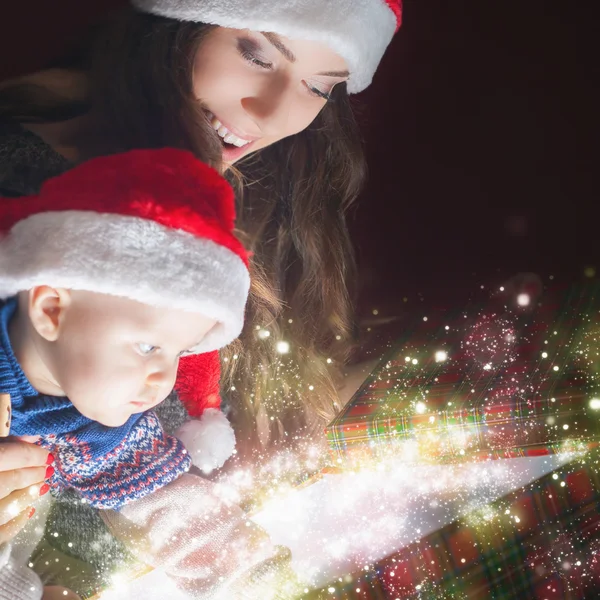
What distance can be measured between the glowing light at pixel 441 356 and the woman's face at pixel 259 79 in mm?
470

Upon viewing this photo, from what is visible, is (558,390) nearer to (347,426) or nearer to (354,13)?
(347,426)

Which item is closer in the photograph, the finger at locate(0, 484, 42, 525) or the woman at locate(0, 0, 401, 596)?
the finger at locate(0, 484, 42, 525)

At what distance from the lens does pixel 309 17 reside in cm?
94

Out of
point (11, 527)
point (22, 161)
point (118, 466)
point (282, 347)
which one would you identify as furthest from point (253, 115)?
point (11, 527)

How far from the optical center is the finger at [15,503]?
32.5 inches

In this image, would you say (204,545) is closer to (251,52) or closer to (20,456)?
(20,456)

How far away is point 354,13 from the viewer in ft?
3.19

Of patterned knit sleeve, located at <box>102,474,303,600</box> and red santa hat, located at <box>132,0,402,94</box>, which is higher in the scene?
red santa hat, located at <box>132,0,402,94</box>

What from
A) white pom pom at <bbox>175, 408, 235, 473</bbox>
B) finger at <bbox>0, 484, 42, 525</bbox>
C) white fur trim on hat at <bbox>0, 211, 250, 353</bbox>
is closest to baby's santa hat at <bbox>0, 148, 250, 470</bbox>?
white fur trim on hat at <bbox>0, 211, 250, 353</bbox>

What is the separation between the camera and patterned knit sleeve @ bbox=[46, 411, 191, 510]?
980mm

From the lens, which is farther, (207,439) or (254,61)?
(207,439)

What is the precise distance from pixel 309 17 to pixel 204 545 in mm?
813

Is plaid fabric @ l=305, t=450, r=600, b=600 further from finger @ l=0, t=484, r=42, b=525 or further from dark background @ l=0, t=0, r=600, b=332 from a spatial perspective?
finger @ l=0, t=484, r=42, b=525

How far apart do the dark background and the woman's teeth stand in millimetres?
258
